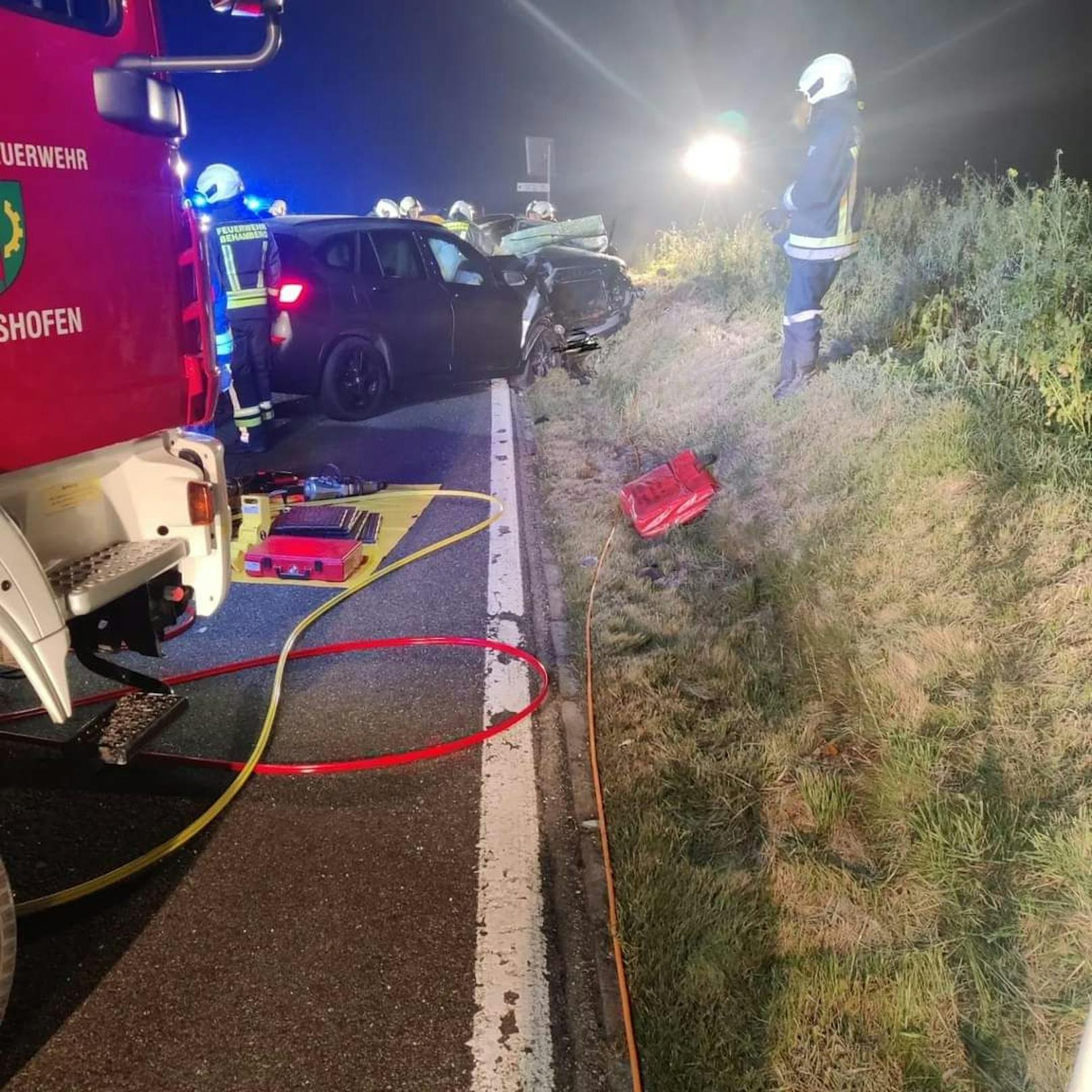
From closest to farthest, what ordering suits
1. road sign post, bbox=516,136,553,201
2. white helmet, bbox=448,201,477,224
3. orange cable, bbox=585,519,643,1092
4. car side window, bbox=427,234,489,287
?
1. orange cable, bbox=585,519,643,1092
2. car side window, bbox=427,234,489,287
3. road sign post, bbox=516,136,553,201
4. white helmet, bbox=448,201,477,224

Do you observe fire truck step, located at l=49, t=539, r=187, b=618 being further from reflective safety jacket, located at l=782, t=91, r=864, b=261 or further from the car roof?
the car roof

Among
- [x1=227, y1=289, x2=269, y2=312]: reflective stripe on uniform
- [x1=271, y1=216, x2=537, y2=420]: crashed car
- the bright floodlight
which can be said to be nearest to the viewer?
[x1=227, y1=289, x2=269, y2=312]: reflective stripe on uniform

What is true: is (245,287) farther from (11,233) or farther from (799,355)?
(11,233)

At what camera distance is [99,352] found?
2385mm

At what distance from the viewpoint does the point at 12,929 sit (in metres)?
1.87

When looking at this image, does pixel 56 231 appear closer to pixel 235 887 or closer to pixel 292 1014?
pixel 235 887

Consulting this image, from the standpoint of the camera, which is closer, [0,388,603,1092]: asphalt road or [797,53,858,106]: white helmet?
[0,388,603,1092]: asphalt road

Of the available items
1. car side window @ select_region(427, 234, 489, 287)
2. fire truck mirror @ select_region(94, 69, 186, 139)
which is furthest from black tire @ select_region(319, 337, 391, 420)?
fire truck mirror @ select_region(94, 69, 186, 139)

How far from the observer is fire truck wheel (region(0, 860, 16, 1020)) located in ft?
6.05

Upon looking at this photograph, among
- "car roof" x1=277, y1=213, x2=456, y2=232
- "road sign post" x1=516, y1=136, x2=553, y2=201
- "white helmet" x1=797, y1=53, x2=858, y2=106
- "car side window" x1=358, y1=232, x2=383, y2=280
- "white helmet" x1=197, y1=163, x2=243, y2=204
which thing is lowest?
"car side window" x1=358, y1=232, x2=383, y2=280

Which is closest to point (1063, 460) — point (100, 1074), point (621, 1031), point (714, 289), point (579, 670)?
point (579, 670)

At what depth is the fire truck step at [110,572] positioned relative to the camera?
7.34 ft

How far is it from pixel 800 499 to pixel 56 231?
3.87 metres

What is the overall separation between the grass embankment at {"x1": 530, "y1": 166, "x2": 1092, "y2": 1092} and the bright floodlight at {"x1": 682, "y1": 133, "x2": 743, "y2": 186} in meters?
6.99
